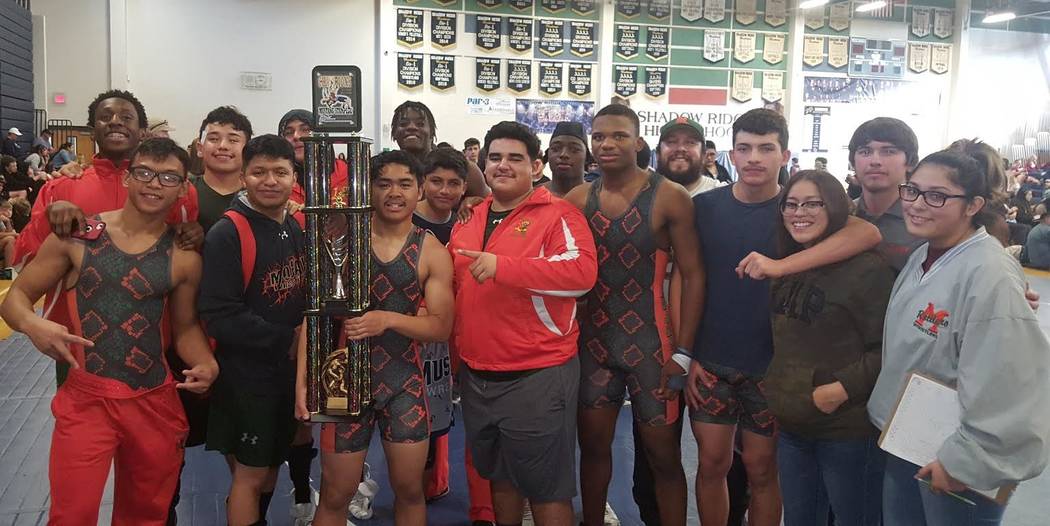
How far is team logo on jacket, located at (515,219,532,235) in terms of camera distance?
2.86 meters

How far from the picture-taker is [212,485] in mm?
4223

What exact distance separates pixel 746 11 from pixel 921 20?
4.89 meters

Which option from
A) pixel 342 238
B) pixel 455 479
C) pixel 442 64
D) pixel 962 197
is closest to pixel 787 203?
pixel 962 197

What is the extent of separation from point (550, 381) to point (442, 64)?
13.9 m

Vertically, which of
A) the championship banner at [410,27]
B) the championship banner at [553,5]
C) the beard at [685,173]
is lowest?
the beard at [685,173]

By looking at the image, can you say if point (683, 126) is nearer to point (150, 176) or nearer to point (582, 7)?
point (150, 176)

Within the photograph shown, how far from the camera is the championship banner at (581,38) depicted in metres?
16.6

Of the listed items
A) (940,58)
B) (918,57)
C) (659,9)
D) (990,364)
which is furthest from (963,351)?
(940,58)

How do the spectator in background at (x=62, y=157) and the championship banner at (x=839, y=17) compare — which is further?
the championship banner at (x=839, y=17)

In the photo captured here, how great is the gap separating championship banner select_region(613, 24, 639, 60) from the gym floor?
41.8 ft

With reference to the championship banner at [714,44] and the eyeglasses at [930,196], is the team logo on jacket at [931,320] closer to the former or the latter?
the eyeglasses at [930,196]

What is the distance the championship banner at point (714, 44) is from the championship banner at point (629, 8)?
5.62 feet

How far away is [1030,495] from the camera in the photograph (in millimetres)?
4223

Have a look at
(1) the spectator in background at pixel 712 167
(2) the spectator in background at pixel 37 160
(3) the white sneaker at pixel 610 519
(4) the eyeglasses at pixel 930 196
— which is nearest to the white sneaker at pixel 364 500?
(3) the white sneaker at pixel 610 519
